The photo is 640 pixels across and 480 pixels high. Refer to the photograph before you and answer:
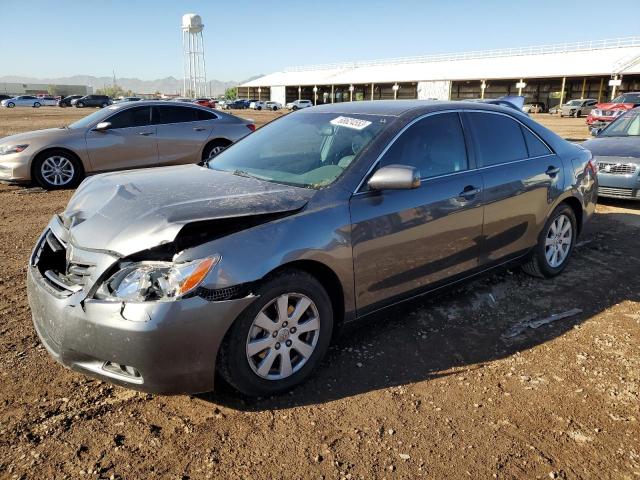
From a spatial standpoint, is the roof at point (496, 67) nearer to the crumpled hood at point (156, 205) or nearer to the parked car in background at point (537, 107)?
the parked car in background at point (537, 107)

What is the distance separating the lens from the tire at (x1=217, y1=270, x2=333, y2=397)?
2.66 metres

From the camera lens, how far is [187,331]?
246cm

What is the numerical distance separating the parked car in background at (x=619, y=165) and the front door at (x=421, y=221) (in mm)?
4904

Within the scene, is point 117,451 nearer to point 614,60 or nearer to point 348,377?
point 348,377

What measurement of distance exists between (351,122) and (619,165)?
5912mm

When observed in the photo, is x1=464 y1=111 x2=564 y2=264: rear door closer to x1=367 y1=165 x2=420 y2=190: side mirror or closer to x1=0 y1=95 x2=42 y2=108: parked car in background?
x1=367 y1=165 x2=420 y2=190: side mirror

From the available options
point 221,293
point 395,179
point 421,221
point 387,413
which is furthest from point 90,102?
point 387,413

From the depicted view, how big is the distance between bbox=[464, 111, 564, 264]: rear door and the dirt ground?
690 millimetres

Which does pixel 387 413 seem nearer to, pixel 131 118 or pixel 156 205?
pixel 156 205

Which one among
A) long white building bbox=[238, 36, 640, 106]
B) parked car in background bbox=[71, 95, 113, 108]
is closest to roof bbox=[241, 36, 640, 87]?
long white building bbox=[238, 36, 640, 106]

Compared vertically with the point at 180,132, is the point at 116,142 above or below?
below

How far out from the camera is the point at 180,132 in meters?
9.43

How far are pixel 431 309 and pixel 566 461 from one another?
1.76 metres

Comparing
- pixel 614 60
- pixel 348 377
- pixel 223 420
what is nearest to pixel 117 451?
pixel 223 420
